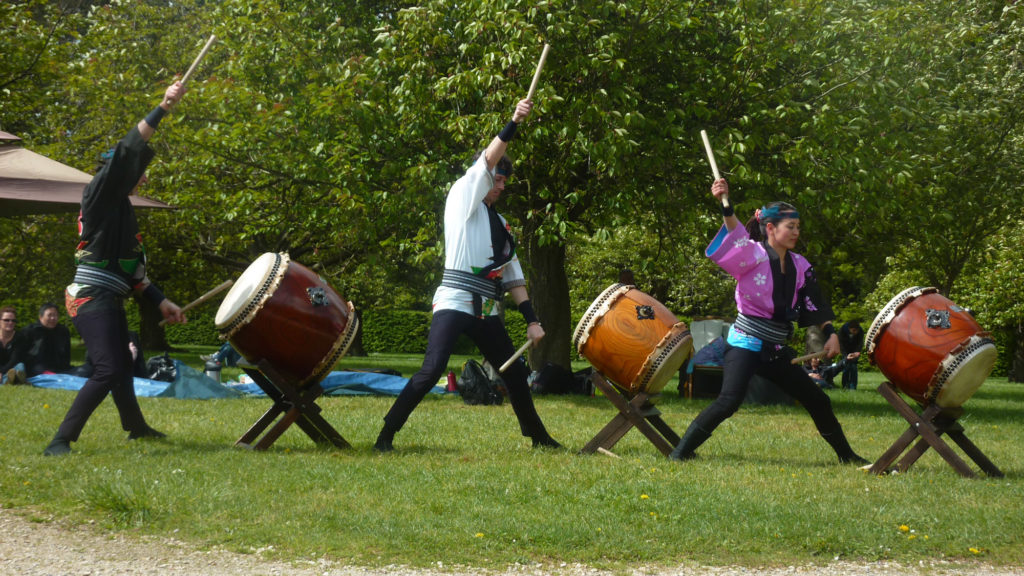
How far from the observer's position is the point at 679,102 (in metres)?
12.2

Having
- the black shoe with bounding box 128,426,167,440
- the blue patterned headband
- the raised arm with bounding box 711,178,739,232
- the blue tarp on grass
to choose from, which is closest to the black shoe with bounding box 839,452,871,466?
the blue patterned headband

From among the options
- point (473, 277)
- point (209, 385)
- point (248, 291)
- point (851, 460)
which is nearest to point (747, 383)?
point (851, 460)

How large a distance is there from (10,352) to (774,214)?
9996 millimetres

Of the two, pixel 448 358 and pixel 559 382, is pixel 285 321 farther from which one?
pixel 559 382

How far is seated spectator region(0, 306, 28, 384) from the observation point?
11.8m

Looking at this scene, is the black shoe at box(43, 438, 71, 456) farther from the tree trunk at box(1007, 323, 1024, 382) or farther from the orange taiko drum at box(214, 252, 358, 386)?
the tree trunk at box(1007, 323, 1024, 382)

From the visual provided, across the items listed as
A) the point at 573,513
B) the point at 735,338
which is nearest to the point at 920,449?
the point at 735,338

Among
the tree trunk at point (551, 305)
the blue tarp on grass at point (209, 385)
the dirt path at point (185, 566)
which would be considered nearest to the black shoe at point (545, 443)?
the dirt path at point (185, 566)

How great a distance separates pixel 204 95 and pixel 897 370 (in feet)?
33.6

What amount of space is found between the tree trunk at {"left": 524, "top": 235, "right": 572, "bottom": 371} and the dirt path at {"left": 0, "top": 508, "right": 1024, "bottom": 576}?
9.85m

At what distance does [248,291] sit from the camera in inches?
248

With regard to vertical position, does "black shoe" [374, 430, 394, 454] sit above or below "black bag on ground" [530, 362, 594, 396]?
above

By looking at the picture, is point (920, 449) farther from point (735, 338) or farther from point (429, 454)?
point (429, 454)

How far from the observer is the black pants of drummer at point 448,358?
20.6 feet
